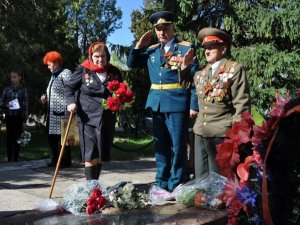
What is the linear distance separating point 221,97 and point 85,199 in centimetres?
159

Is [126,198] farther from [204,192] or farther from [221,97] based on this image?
[221,97]

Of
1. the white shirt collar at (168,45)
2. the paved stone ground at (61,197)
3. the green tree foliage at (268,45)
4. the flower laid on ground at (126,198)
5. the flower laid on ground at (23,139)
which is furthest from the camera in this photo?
the green tree foliage at (268,45)

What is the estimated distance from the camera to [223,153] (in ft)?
9.68

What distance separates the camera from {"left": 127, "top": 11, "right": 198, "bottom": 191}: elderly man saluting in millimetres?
5109

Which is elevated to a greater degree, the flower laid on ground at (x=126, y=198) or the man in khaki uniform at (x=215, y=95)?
the man in khaki uniform at (x=215, y=95)

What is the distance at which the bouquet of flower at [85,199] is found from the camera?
14.5 feet

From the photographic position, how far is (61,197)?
17.6 feet

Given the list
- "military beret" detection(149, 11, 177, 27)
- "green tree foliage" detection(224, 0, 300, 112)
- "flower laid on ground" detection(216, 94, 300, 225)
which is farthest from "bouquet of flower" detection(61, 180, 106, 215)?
"green tree foliage" detection(224, 0, 300, 112)

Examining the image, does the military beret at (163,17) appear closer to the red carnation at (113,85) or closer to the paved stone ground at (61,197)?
the red carnation at (113,85)

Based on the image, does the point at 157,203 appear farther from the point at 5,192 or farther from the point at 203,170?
the point at 5,192

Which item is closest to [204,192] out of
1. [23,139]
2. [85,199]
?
[85,199]

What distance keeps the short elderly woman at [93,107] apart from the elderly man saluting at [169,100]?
424mm

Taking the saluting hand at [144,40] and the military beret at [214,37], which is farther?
the saluting hand at [144,40]

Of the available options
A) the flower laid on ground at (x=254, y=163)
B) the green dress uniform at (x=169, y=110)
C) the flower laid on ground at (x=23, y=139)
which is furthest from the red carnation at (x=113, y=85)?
the flower laid on ground at (x=23, y=139)
